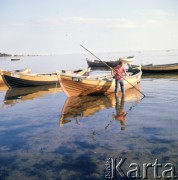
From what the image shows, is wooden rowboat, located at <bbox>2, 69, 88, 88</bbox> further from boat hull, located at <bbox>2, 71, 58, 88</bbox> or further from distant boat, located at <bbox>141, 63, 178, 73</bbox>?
distant boat, located at <bbox>141, 63, 178, 73</bbox>

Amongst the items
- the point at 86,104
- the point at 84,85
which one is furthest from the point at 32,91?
the point at 86,104

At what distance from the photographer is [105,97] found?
1662 cm

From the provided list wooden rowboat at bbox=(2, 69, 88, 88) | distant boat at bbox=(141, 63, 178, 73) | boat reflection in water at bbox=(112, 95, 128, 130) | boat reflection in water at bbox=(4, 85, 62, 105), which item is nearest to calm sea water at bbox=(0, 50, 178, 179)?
boat reflection in water at bbox=(112, 95, 128, 130)

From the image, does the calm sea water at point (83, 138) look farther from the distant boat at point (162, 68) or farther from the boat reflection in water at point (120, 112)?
the distant boat at point (162, 68)

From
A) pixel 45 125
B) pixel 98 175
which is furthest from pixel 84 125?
pixel 98 175

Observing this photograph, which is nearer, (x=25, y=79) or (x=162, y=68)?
(x=25, y=79)

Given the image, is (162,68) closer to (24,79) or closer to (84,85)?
(24,79)

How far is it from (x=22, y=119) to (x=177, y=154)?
733cm

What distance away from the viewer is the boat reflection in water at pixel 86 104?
12.0 meters

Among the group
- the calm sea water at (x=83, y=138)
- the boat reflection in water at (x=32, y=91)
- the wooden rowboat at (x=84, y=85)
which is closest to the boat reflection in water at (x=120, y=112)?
the calm sea water at (x=83, y=138)

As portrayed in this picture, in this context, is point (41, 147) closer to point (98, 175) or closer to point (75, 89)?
point (98, 175)

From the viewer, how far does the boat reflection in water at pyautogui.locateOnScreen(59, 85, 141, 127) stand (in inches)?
471

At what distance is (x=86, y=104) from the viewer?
14.4 m

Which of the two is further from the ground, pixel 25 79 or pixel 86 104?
pixel 86 104
